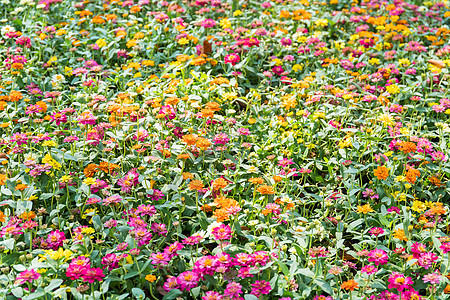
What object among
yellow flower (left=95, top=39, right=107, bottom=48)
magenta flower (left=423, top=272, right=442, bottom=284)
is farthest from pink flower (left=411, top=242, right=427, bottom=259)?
yellow flower (left=95, top=39, right=107, bottom=48)

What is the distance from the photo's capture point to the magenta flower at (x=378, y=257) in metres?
2.46

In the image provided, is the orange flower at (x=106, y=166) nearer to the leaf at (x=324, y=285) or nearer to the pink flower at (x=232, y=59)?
the leaf at (x=324, y=285)

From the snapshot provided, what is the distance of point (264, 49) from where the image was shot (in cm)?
465

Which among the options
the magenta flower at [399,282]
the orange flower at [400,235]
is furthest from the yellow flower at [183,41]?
the magenta flower at [399,282]

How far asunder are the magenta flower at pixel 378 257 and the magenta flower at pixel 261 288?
604mm

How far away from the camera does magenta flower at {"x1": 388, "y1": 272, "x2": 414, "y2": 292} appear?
2361 mm

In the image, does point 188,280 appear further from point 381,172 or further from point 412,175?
point 412,175

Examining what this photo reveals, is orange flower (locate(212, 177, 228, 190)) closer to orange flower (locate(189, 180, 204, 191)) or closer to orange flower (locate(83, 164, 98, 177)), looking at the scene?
orange flower (locate(189, 180, 204, 191))

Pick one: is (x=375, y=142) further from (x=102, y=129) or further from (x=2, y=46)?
(x=2, y=46)

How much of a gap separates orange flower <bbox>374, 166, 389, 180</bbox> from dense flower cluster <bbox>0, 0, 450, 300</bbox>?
0.31ft

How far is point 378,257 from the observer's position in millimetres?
2473

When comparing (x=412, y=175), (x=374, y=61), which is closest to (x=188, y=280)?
(x=412, y=175)

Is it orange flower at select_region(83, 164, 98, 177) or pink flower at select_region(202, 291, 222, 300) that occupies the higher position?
orange flower at select_region(83, 164, 98, 177)

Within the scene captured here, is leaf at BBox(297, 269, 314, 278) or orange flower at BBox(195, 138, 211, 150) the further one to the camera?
orange flower at BBox(195, 138, 211, 150)
